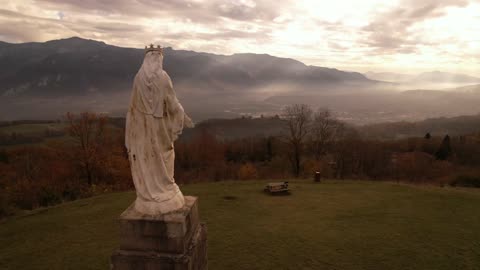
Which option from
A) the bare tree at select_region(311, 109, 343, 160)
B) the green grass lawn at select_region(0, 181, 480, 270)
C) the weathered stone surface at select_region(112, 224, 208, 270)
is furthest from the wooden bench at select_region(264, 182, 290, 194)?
the bare tree at select_region(311, 109, 343, 160)

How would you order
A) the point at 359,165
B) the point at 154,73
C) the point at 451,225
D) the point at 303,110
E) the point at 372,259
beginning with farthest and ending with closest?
the point at 359,165, the point at 303,110, the point at 451,225, the point at 372,259, the point at 154,73

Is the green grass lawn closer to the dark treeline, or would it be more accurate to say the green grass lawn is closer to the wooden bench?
the wooden bench

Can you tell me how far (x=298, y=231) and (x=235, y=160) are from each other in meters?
40.4

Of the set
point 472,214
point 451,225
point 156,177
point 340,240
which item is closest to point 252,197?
point 340,240

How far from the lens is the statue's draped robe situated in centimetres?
575

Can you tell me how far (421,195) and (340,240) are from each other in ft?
27.5

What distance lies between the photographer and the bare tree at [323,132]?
36156 mm

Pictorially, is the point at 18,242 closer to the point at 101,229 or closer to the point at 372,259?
the point at 101,229

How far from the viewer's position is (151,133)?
19.2 feet

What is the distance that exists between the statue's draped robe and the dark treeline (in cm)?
1410

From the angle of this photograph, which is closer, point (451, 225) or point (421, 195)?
point (451, 225)

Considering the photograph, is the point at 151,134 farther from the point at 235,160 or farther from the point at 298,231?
the point at 235,160

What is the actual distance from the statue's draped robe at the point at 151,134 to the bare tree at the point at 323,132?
31975 millimetres

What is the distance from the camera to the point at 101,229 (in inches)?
505
